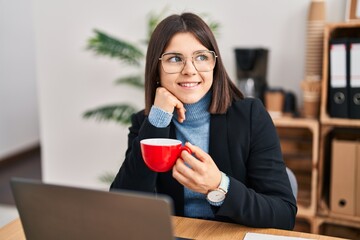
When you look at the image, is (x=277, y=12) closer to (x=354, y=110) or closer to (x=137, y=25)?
(x=354, y=110)

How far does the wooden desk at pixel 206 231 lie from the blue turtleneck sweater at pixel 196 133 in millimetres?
158

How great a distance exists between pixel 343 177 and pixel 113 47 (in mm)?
1418

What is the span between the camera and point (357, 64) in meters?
2.18

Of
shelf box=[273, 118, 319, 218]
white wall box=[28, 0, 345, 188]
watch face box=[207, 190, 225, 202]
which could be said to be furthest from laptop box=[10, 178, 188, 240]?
white wall box=[28, 0, 345, 188]

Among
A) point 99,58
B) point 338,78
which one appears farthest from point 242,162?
point 99,58

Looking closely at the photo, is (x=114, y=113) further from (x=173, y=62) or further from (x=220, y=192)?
(x=220, y=192)

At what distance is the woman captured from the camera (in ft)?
4.03

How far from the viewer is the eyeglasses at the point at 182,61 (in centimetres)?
125

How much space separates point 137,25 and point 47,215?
7.42ft

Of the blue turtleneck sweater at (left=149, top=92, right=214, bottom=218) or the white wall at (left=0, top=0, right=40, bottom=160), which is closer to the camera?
the blue turtleneck sweater at (left=149, top=92, right=214, bottom=218)

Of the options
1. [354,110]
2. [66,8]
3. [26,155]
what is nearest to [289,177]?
[354,110]

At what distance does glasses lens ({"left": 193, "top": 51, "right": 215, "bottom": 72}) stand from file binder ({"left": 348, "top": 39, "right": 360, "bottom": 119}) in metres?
1.17

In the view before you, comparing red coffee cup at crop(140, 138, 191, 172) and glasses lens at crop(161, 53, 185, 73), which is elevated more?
glasses lens at crop(161, 53, 185, 73)

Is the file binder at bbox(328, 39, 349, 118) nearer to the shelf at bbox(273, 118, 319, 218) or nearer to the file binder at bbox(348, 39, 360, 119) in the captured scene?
the file binder at bbox(348, 39, 360, 119)
